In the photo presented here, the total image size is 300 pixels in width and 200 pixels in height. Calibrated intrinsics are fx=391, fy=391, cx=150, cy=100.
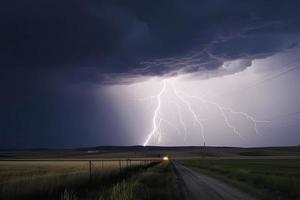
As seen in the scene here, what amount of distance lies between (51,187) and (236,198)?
8.91 metres

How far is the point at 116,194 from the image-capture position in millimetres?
15430

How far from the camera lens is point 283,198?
1927 centimetres

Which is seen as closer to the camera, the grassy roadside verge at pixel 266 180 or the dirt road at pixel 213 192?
the dirt road at pixel 213 192

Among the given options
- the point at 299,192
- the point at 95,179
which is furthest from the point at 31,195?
the point at 299,192

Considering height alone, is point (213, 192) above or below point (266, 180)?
below

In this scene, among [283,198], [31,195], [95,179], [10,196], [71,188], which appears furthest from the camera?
[95,179]

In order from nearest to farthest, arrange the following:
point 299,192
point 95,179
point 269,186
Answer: point 299,192 < point 95,179 < point 269,186

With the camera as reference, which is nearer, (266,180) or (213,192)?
(213,192)

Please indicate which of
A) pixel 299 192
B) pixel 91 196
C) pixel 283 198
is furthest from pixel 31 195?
pixel 299 192

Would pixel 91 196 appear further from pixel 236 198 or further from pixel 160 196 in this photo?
pixel 236 198

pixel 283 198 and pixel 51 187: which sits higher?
A: pixel 51 187

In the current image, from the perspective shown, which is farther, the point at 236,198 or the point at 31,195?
the point at 236,198

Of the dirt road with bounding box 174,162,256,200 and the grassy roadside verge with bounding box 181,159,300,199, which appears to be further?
the grassy roadside verge with bounding box 181,159,300,199

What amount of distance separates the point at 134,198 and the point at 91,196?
2.04m
